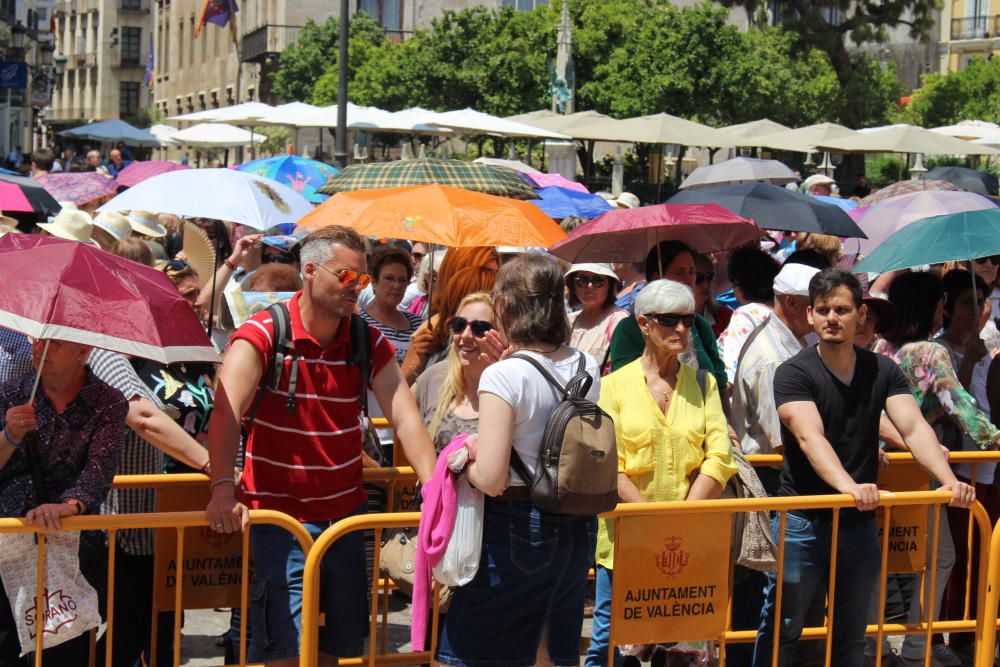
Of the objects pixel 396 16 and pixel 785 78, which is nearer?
pixel 785 78

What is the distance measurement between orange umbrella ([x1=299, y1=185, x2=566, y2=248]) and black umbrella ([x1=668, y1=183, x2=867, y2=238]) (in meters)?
2.15

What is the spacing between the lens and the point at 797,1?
158 ft

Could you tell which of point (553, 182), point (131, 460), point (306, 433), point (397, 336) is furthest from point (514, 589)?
point (553, 182)

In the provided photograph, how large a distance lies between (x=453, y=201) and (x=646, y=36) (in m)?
33.9

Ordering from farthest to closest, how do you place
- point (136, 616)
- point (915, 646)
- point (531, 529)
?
1. point (915, 646)
2. point (136, 616)
3. point (531, 529)

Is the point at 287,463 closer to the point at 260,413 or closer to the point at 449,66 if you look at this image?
the point at 260,413

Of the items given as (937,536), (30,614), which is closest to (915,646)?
(937,536)

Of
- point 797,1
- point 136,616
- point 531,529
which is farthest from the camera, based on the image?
point 797,1

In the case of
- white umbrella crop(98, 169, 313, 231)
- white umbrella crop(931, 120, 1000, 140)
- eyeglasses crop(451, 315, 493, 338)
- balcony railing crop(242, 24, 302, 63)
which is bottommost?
eyeglasses crop(451, 315, 493, 338)

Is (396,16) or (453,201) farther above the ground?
(396,16)

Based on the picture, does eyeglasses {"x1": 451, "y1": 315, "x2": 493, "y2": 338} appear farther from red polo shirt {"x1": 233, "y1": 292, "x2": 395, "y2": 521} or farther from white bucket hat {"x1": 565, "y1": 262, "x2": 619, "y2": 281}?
white bucket hat {"x1": 565, "y1": 262, "x2": 619, "y2": 281}

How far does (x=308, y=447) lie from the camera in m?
4.71

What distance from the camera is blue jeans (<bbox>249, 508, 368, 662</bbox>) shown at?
471 centimetres

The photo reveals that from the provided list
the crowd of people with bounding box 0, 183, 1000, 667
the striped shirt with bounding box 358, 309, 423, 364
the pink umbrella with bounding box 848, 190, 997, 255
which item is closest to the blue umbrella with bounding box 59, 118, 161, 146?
the pink umbrella with bounding box 848, 190, 997, 255
